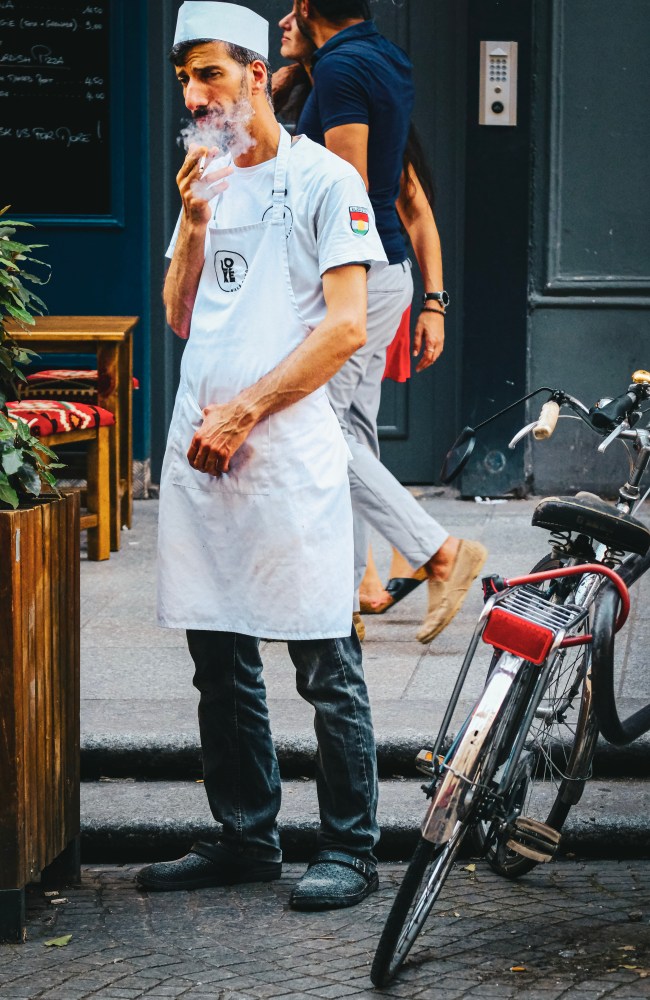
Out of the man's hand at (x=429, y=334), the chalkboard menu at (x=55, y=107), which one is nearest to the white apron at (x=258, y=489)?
the man's hand at (x=429, y=334)

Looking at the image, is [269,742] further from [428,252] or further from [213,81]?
[428,252]

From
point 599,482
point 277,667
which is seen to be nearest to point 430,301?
point 277,667

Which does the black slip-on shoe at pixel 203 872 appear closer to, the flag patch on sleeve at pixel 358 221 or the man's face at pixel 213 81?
the flag patch on sleeve at pixel 358 221

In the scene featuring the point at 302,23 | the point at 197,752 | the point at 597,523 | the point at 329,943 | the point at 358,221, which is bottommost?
the point at 329,943

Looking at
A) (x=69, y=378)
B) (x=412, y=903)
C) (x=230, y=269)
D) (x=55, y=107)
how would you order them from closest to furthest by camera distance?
(x=412, y=903) < (x=230, y=269) < (x=69, y=378) < (x=55, y=107)

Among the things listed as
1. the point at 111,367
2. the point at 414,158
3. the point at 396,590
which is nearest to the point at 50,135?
the point at 111,367

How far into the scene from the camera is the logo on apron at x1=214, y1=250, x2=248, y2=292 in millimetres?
3453

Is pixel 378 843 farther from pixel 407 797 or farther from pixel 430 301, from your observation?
pixel 430 301

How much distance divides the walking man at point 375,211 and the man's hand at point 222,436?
1.48 meters

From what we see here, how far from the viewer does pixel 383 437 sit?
7727 mm

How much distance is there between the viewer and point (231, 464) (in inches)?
135

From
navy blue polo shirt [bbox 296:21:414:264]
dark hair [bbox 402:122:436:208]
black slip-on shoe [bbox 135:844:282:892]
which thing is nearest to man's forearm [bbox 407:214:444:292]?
dark hair [bbox 402:122:436:208]

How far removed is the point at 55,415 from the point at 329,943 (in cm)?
314

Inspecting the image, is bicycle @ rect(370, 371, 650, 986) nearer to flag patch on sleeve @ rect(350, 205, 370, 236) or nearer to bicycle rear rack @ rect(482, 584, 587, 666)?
bicycle rear rack @ rect(482, 584, 587, 666)
